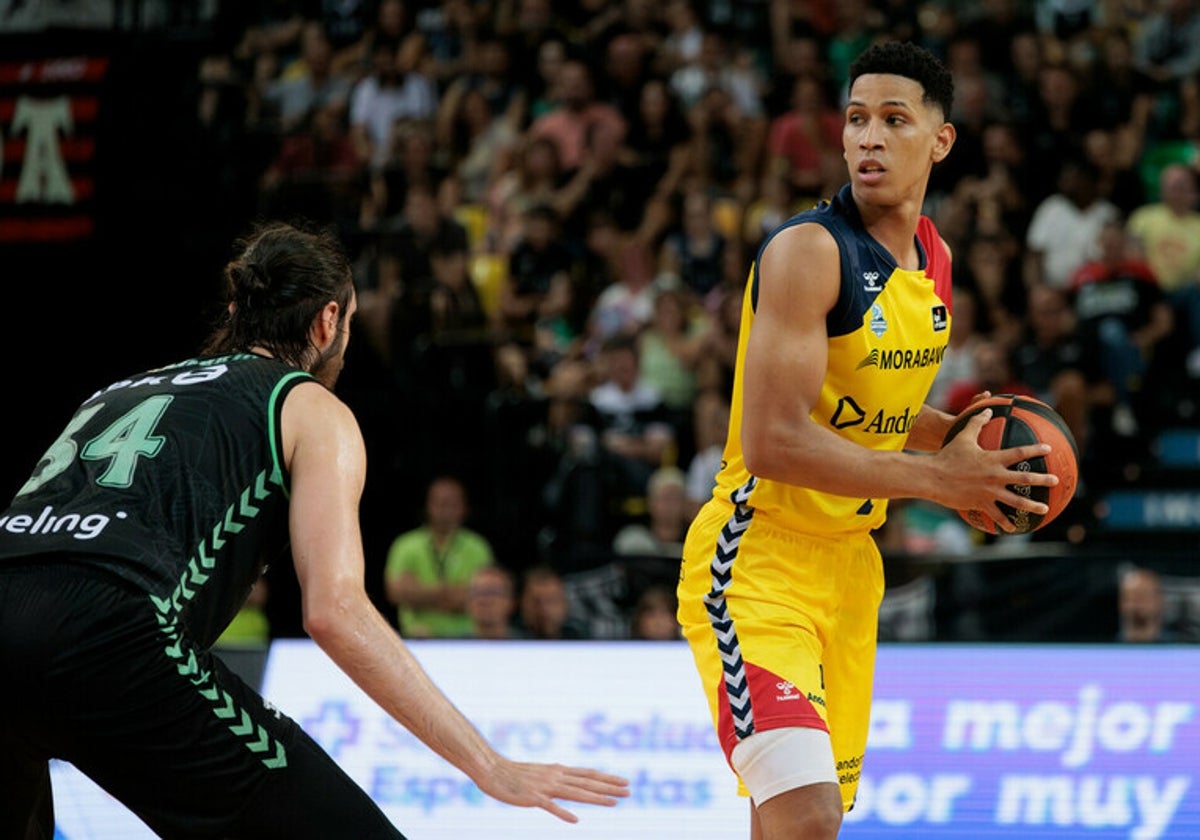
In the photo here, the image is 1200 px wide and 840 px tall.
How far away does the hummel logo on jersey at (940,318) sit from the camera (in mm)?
4500

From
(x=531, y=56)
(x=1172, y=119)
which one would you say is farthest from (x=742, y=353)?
(x=531, y=56)

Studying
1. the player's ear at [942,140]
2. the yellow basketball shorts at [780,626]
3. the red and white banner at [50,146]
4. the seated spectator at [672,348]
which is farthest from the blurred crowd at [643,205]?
the player's ear at [942,140]

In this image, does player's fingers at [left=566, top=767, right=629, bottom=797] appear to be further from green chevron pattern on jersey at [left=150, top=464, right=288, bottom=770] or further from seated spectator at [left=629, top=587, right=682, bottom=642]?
seated spectator at [left=629, top=587, right=682, bottom=642]

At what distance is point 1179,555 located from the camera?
8203mm

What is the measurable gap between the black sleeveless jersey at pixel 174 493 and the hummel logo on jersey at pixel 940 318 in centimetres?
181

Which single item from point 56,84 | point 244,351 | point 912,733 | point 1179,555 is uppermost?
point 56,84

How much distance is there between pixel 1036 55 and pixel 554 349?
414 cm

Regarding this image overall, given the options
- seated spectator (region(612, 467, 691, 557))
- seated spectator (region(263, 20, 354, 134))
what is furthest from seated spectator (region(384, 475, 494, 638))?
seated spectator (region(263, 20, 354, 134))

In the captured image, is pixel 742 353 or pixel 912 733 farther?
pixel 912 733

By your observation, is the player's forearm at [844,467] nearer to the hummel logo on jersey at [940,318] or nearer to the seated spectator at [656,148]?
the hummel logo on jersey at [940,318]


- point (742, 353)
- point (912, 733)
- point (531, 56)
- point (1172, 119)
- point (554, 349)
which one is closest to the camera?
point (742, 353)

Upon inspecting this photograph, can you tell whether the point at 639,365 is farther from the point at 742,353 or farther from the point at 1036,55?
the point at 742,353

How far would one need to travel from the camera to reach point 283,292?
3.73 m

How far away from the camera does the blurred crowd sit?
9.94 metres
